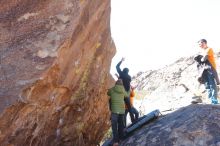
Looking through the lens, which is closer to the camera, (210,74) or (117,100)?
(117,100)

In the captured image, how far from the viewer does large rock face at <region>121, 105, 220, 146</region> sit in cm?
1038

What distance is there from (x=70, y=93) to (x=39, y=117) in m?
1.60

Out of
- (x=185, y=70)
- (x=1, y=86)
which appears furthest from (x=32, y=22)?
(x=185, y=70)

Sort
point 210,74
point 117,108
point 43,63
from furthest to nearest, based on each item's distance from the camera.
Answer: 1. point 210,74
2. point 117,108
3. point 43,63

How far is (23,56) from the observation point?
1103 centimetres

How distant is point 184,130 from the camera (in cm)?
1080

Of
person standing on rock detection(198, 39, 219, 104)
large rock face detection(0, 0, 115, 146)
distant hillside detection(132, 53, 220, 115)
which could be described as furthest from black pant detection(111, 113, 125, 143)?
distant hillside detection(132, 53, 220, 115)

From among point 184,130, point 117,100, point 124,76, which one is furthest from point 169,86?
point 184,130

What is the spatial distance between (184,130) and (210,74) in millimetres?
2534

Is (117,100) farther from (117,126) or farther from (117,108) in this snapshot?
(117,126)

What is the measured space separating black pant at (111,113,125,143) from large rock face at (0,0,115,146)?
1941 millimetres

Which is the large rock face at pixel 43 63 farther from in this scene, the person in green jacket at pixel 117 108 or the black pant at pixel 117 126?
the black pant at pixel 117 126

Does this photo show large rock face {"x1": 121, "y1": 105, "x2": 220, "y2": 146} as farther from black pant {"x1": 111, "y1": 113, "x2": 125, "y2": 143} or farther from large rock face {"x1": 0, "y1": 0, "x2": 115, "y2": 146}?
large rock face {"x1": 0, "y1": 0, "x2": 115, "y2": 146}

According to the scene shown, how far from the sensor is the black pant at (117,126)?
11.8m
